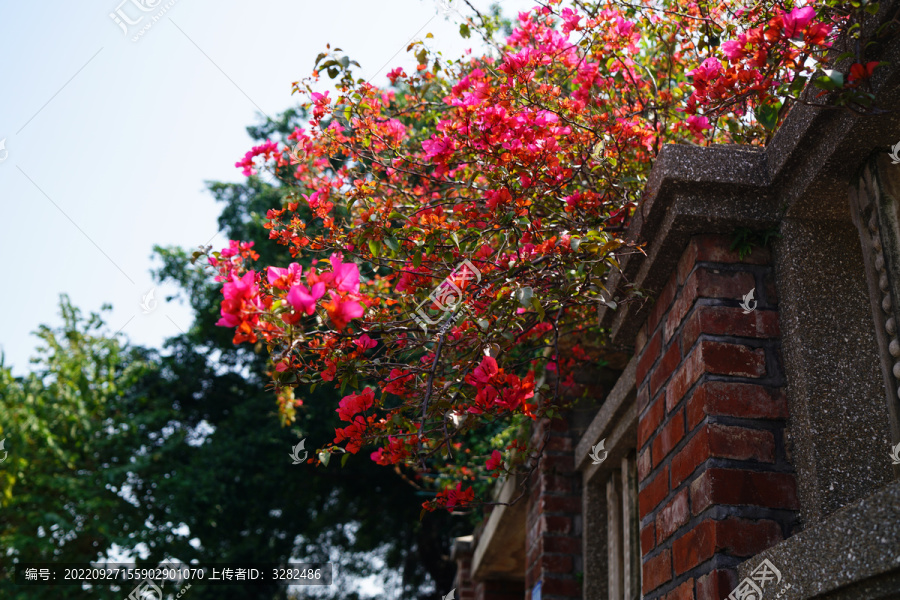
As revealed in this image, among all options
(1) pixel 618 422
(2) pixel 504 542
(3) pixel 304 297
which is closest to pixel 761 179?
(3) pixel 304 297

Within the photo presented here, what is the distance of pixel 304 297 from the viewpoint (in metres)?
1.56

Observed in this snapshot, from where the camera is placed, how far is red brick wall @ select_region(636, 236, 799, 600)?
171cm

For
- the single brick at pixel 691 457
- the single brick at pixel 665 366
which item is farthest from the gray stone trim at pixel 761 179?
the single brick at pixel 691 457

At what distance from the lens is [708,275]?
6.49ft

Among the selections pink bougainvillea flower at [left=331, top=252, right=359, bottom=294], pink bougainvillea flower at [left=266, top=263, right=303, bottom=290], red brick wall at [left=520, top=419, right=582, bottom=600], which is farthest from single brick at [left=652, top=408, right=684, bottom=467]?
red brick wall at [left=520, top=419, right=582, bottom=600]

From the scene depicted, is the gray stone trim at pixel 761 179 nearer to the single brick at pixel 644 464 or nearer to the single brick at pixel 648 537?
the single brick at pixel 644 464

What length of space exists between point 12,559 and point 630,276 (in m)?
13.2

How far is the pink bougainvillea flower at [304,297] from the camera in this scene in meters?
1.56

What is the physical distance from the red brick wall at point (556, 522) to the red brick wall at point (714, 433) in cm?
162

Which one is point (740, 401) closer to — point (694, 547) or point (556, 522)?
point (694, 547)

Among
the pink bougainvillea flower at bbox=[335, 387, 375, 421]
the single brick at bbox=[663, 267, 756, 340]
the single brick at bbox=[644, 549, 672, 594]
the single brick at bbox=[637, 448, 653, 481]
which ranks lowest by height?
the single brick at bbox=[644, 549, 672, 594]

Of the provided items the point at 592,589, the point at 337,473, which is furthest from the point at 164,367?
the point at 592,589

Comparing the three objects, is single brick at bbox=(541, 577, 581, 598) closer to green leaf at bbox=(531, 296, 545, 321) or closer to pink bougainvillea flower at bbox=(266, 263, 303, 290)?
green leaf at bbox=(531, 296, 545, 321)
